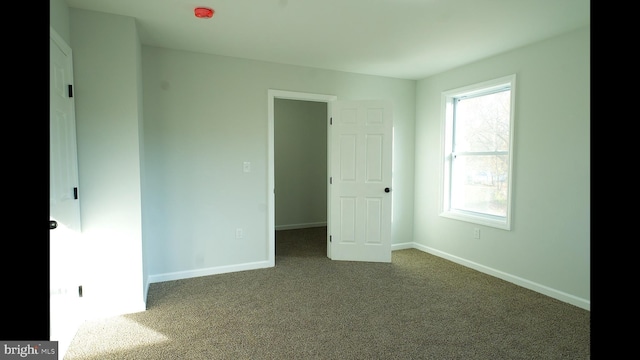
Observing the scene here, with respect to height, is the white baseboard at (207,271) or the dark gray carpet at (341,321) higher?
the white baseboard at (207,271)

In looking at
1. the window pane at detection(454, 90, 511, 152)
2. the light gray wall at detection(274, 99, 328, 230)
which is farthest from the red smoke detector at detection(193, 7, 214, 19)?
the light gray wall at detection(274, 99, 328, 230)

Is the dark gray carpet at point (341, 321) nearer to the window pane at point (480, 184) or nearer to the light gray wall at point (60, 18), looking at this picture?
the window pane at point (480, 184)

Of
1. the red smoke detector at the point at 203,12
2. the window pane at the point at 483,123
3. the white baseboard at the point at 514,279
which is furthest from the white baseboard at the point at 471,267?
the red smoke detector at the point at 203,12

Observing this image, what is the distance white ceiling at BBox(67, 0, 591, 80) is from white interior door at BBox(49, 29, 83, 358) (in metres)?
0.63

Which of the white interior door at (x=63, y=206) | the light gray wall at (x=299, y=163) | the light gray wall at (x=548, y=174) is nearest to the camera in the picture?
the white interior door at (x=63, y=206)

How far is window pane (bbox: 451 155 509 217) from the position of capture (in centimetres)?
384

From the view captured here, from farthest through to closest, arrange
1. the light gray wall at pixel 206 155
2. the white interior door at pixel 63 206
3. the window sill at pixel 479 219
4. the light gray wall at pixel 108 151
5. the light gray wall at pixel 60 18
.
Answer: the window sill at pixel 479 219 → the light gray wall at pixel 206 155 → the light gray wall at pixel 108 151 → the light gray wall at pixel 60 18 → the white interior door at pixel 63 206

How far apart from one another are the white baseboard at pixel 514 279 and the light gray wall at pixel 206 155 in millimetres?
2279

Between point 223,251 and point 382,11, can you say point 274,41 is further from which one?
point 223,251

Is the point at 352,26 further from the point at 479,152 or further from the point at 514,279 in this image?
the point at 514,279

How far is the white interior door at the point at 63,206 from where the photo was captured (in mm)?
2152

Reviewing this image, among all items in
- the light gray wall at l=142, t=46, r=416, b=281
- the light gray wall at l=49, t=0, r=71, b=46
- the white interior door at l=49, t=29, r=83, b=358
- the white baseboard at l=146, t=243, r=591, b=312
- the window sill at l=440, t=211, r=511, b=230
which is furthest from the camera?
the window sill at l=440, t=211, r=511, b=230

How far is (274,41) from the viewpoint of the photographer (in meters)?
3.34

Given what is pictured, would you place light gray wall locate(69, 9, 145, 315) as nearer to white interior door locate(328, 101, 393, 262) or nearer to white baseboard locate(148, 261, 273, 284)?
white baseboard locate(148, 261, 273, 284)
